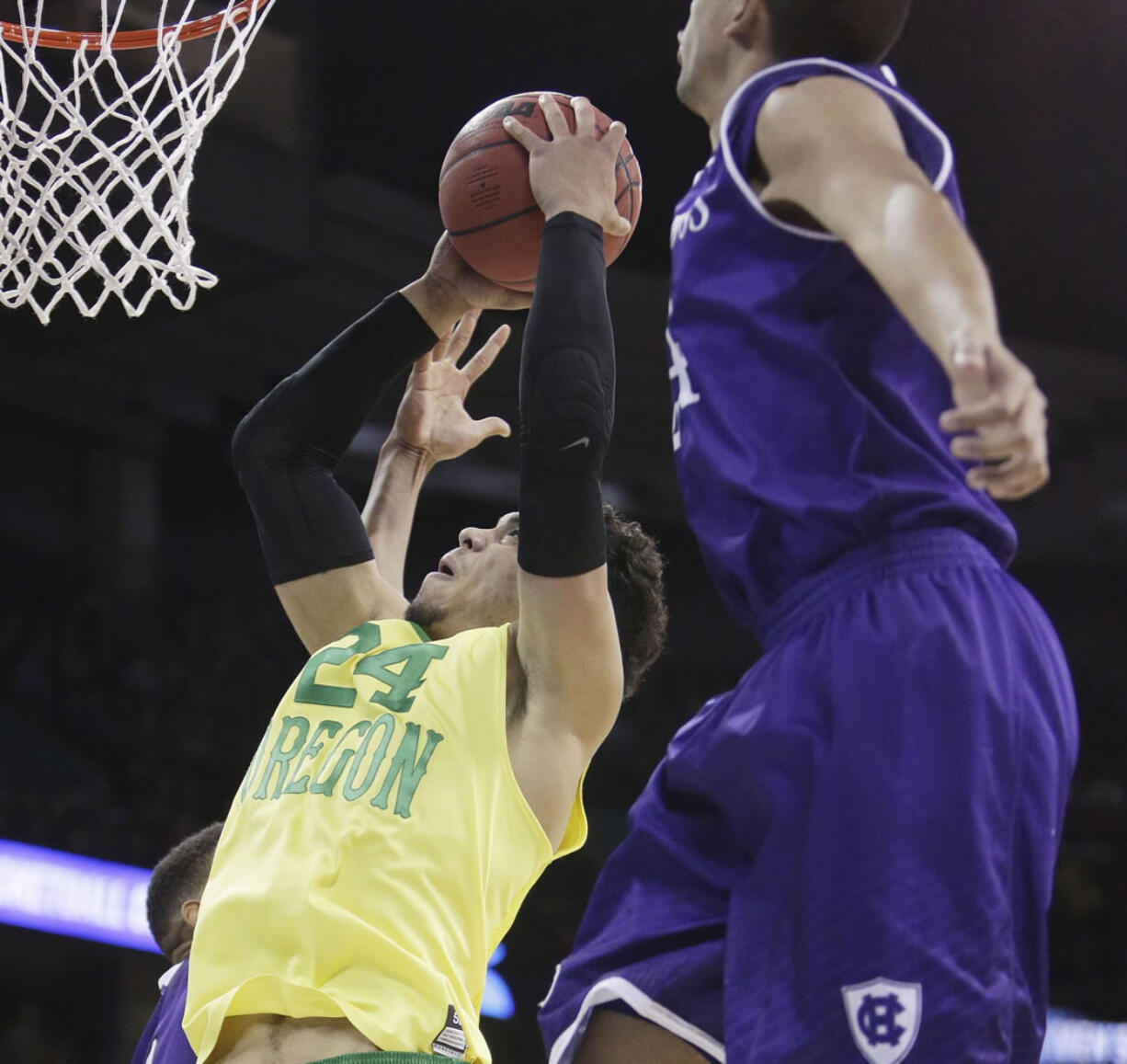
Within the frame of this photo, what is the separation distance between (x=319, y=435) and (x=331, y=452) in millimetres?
40

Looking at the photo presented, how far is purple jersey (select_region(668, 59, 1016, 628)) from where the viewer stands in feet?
5.17

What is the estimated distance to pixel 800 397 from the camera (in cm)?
161

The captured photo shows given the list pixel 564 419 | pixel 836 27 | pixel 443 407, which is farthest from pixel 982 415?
pixel 443 407

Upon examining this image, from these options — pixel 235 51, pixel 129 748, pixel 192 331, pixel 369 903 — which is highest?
pixel 235 51

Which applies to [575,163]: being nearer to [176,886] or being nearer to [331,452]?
[331,452]

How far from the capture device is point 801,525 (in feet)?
5.20

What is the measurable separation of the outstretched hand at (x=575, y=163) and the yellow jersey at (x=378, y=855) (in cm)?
69

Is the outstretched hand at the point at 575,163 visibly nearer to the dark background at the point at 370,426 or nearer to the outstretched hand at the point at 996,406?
the outstretched hand at the point at 996,406

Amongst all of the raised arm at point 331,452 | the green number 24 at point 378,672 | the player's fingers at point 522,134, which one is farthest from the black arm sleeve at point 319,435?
the player's fingers at point 522,134

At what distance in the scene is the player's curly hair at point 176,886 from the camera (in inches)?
128

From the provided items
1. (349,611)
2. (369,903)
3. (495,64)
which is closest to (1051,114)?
(495,64)

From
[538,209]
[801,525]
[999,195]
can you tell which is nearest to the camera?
[801,525]

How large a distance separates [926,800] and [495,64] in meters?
5.46

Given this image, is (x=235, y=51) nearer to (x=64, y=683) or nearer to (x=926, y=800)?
(x=926, y=800)
